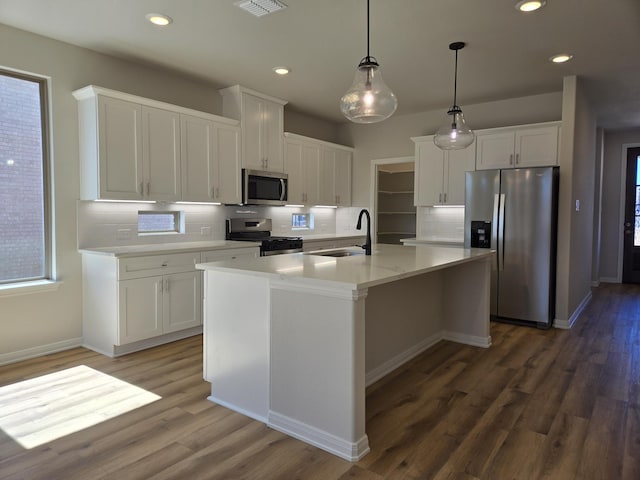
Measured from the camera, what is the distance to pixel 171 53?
12.9 feet

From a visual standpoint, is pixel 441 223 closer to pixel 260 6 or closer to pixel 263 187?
pixel 263 187

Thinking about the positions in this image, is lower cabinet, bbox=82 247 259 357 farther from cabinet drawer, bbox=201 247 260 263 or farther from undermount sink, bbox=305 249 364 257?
undermount sink, bbox=305 249 364 257

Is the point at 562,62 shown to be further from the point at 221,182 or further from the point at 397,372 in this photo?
the point at 221,182

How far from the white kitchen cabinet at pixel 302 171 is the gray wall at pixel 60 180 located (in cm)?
223

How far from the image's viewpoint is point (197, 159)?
4.47 m

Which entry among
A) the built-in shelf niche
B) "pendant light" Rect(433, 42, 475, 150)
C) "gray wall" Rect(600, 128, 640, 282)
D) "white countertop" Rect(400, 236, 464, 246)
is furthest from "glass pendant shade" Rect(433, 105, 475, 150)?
"gray wall" Rect(600, 128, 640, 282)

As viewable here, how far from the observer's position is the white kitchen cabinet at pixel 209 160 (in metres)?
4.38

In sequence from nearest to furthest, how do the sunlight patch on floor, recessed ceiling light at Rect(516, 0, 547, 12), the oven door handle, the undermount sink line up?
the sunlight patch on floor, recessed ceiling light at Rect(516, 0, 547, 12), the undermount sink, the oven door handle

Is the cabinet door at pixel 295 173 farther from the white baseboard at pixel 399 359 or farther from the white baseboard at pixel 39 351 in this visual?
the white baseboard at pixel 39 351

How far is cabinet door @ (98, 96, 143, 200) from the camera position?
3.70 m

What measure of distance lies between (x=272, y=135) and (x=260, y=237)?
4.19 ft

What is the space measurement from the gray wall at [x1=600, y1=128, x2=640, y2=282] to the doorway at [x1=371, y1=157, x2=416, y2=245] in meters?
3.42

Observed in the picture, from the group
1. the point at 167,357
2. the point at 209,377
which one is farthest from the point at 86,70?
the point at 209,377

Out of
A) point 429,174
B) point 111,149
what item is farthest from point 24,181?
point 429,174
